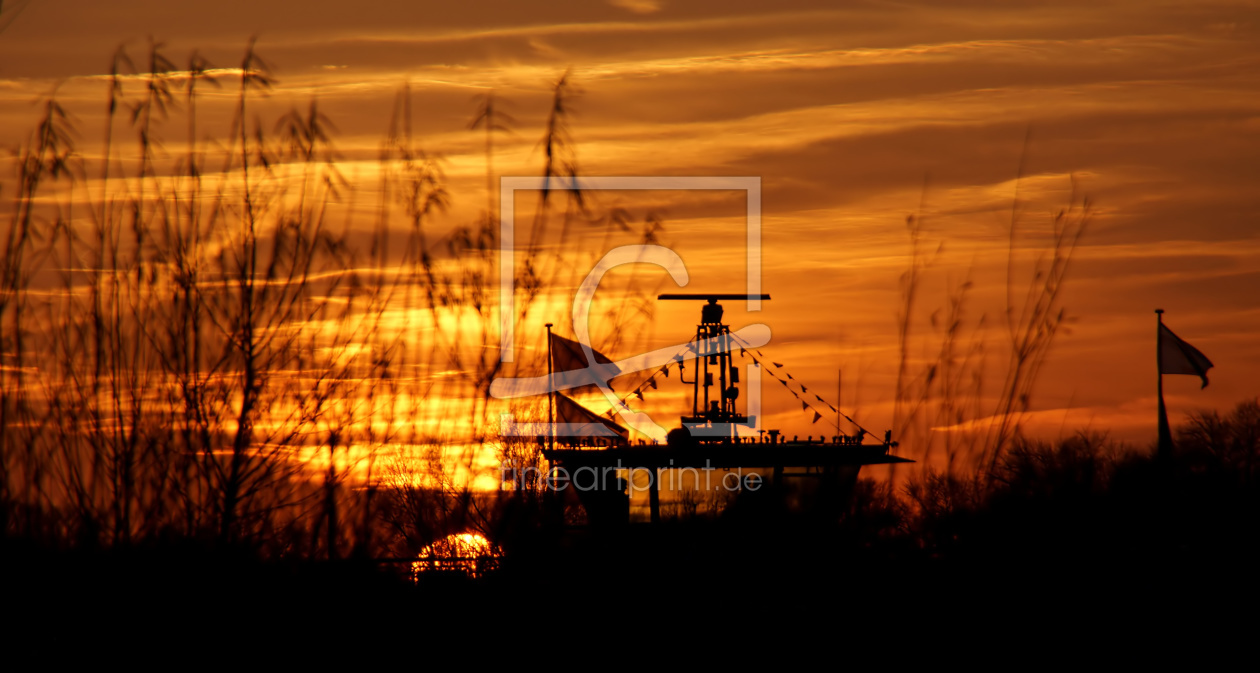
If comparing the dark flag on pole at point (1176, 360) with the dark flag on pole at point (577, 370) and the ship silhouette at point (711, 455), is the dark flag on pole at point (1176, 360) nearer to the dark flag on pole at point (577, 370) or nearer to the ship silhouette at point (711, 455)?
the ship silhouette at point (711, 455)

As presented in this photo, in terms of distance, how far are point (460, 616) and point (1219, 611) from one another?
6.14 metres

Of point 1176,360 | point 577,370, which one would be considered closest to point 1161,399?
point 1176,360

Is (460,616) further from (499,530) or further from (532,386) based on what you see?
(532,386)

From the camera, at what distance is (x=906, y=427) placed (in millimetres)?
7840

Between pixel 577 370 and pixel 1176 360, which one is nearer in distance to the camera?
pixel 577 370

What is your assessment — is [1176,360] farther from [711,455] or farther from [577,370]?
[577,370]

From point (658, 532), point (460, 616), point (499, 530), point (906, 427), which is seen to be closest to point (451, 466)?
point (499, 530)

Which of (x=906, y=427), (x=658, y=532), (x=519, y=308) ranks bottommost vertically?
(x=658, y=532)

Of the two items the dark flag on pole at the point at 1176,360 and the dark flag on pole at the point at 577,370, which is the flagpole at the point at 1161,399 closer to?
the dark flag on pole at the point at 1176,360

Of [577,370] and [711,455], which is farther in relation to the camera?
[711,455]

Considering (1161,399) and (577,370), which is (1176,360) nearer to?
(1161,399)

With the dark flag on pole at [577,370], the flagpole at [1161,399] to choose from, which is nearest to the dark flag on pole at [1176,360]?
the flagpole at [1161,399]

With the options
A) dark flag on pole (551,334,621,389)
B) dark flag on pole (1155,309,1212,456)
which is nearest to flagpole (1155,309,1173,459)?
dark flag on pole (1155,309,1212,456)

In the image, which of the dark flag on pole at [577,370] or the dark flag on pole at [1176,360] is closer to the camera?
the dark flag on pole at [577,370]
